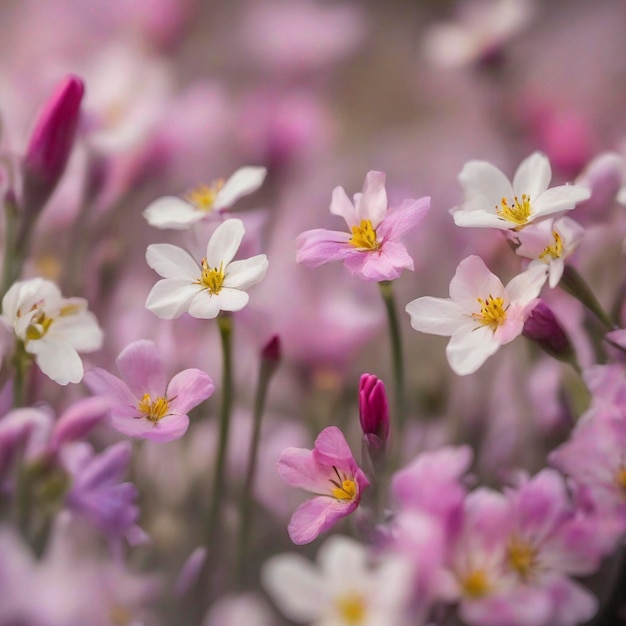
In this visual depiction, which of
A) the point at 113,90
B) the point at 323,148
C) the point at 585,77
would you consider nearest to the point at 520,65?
the point at 585,77

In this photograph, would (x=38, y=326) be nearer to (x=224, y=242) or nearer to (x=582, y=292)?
(x=224, y=242)

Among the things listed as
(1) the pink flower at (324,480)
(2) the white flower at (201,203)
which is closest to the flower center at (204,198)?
(2) the white flower at (201,203)

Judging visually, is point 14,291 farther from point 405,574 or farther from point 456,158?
point 456,158

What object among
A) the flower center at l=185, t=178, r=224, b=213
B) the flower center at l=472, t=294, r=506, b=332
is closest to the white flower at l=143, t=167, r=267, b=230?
the flower center at l=185, t=178, r=224, b=213

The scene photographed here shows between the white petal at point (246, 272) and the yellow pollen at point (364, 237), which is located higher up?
the yellow pollen at point (364, 237)

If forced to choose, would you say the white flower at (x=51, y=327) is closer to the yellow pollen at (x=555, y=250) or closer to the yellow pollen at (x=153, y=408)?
the yellow pollen at (x=153, y=408)

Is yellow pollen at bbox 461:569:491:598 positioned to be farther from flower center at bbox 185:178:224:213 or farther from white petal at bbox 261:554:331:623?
flower center at bbox 185:178:224:213

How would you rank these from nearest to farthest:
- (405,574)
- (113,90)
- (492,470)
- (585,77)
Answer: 1. (405,574)
2. (492,470)
3. (113,90)
4. (585,77)

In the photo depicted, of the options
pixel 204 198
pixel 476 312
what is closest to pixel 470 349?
pixel 476 312
